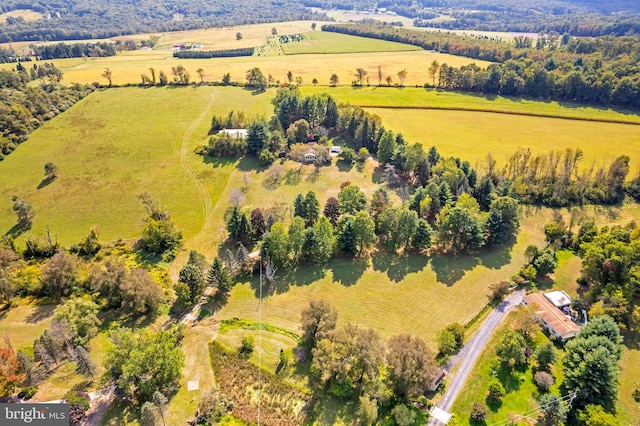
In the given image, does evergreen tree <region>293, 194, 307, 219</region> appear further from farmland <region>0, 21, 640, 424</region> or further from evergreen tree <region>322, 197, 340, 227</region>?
farmland <region>0, 21, 640, 424</region>

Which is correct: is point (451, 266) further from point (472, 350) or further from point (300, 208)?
point (300, 208)

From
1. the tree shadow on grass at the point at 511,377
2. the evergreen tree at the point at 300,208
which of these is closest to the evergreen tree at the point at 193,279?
the evergreen tree at the point at 300,208

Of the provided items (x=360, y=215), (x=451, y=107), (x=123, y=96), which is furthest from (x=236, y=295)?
(x=123, y=96)

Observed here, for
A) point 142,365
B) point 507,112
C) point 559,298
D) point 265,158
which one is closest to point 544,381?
point 559,298

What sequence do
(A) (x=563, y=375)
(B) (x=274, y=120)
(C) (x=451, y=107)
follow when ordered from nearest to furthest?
(A) (x=563, y=375), (B) (x=274, y=120), (C) (x=451, y=107)

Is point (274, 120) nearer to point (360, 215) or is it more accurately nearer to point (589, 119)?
point (360, 215)

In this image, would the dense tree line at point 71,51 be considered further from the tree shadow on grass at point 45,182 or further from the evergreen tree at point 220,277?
the evergreen tree at point 220,277

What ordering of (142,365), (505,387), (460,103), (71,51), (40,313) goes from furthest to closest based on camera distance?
(71,51) → (460,103) → (40,313) → (505,387) → (142,365)

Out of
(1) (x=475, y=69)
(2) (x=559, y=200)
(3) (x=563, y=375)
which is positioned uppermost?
(1) (x=475, y=69)
